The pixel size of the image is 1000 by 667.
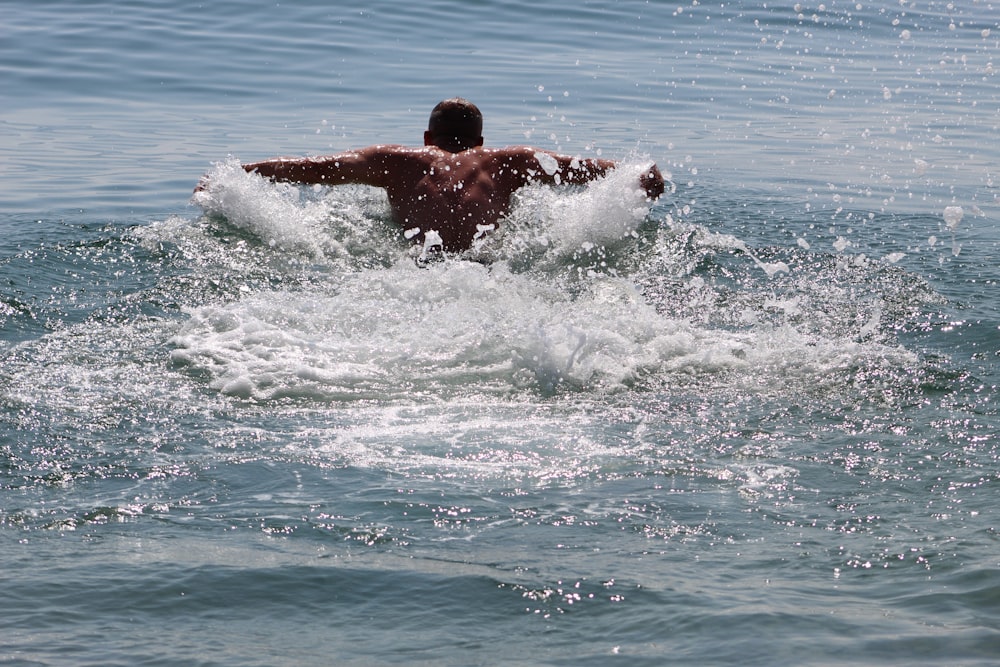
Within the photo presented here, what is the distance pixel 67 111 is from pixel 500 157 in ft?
24.4

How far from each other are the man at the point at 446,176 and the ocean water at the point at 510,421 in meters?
0.15

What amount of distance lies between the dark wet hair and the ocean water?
0.54 metres

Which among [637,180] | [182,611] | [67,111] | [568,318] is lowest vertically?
[182,611]

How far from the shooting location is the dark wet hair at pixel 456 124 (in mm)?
7344

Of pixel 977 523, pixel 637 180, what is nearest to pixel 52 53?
pixel 637 180

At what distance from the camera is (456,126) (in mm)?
7367

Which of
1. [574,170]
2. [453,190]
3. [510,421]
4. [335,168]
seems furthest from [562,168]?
[510,421]

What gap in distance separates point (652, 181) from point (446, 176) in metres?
1.18

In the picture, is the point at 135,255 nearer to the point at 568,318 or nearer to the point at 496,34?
the point at 568,318

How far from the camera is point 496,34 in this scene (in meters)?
18.7

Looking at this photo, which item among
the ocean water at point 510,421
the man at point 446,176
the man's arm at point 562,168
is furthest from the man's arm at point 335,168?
the man's arm at point 562,168

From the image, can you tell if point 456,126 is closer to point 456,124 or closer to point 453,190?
point 456,124

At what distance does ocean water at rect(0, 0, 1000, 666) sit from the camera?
2.83m

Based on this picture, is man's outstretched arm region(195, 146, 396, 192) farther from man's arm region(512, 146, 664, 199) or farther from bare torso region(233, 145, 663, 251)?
man's arm region(512, 146, 664, 199)
